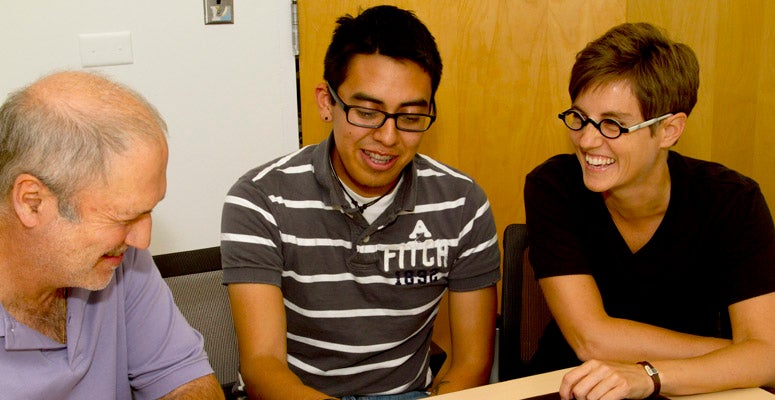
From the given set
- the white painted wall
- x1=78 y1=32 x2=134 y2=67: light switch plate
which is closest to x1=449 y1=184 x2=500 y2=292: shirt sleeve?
the white painted wall

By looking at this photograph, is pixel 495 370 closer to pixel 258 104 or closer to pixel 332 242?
pixel 332 242

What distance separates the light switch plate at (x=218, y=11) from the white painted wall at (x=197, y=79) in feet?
0.07

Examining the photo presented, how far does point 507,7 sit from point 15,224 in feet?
6.19

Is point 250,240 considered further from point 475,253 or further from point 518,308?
point 518,308

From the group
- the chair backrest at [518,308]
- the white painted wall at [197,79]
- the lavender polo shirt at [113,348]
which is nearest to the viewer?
the lavender polo shirt at [113,348]

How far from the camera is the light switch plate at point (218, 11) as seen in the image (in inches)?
92.8

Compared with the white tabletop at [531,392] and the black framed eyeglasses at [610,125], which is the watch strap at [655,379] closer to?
the white tabletop at [531,392]

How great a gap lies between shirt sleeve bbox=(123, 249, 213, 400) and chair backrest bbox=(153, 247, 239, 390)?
0.39m

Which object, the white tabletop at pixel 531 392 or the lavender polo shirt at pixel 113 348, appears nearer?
the lavender polo shirt at pixel 113 348

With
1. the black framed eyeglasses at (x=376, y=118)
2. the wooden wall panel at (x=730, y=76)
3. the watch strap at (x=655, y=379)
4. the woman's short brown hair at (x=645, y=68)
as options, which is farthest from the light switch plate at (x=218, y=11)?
the watch strap at (x=655, y=379)

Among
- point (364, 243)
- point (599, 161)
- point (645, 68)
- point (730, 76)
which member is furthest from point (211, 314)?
point (730, 76)

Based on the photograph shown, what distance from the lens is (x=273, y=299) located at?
1587mm

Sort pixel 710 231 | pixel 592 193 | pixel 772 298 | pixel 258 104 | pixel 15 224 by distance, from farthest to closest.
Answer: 1. pixel 258 104
2. pixel 592 193
3. pixel 710 231
4. pixel 772 298
5. pixel 15 224

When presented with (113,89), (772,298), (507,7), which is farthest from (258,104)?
(772,298)
